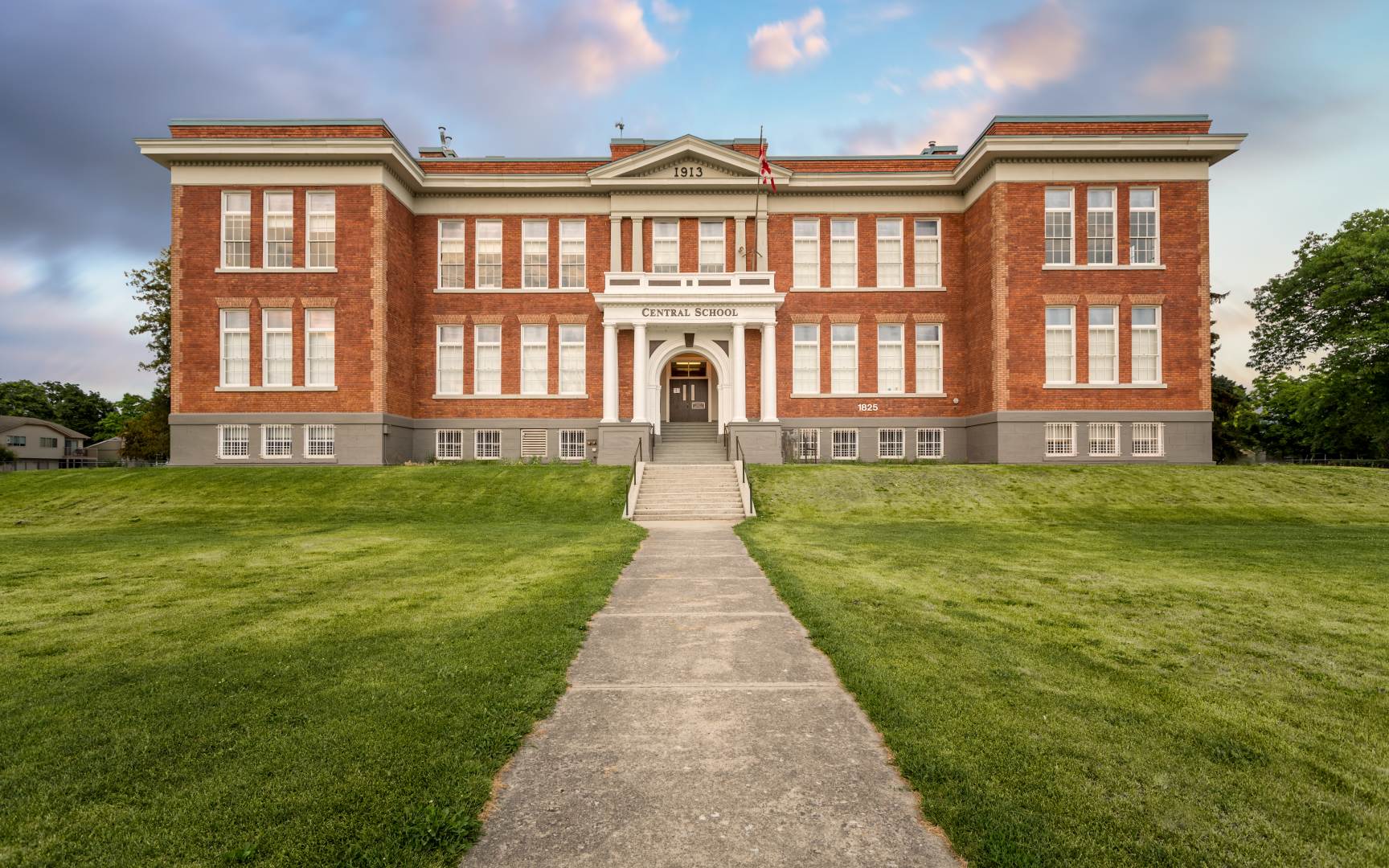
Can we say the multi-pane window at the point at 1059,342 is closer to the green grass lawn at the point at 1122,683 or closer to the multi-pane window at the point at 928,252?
the multi-pane window at the point at 928,252

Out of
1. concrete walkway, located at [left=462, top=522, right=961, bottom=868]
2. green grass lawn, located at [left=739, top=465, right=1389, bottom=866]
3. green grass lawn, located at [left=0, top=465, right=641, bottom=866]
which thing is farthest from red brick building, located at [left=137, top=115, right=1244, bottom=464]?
concrete walkway, located at [left=462, top=522, right=961, bottom=868]

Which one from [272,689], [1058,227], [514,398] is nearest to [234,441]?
[514,398]

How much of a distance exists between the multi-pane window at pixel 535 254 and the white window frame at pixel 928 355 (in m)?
16.1

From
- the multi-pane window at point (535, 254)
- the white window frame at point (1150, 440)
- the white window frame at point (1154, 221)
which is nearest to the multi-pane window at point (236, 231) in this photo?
the multi-pane window at point (535, 254)

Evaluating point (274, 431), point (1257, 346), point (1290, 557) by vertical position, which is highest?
point (1257, 346)

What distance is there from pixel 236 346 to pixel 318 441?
507 cm

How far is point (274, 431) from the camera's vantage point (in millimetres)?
26453

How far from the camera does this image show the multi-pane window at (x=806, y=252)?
1156 inches

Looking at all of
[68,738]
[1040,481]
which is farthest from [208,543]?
[1040,481]

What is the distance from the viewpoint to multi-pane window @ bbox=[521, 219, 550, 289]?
29298mm

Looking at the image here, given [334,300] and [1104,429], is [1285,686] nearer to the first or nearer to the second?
[1104,429]

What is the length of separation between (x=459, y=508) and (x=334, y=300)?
12357mm

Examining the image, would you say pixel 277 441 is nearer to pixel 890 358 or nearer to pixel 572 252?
pixel 572 252

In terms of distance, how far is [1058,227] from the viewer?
87.7 feet
